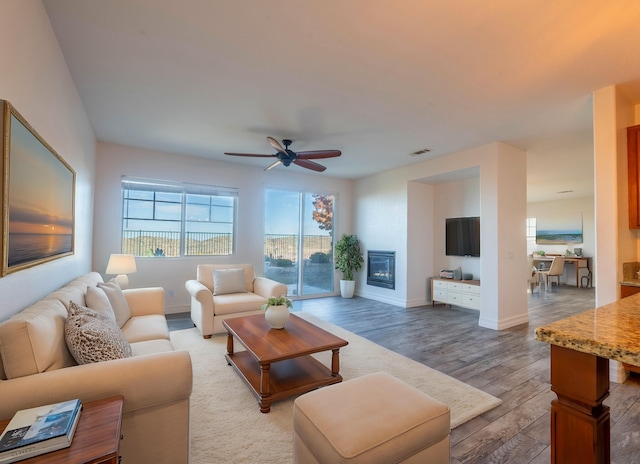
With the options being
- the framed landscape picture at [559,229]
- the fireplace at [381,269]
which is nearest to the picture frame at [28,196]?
the fireplace at [381,269]

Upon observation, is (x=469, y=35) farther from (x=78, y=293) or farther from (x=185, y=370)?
(x=78, y=293)

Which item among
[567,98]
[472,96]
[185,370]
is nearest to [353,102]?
[472,96]

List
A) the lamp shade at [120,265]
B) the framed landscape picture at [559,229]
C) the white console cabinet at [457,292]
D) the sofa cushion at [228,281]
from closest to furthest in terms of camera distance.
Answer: the lamp shade at [120,265]
the sofa cushion at [228,281]
the white console cabinet at [457,292]
the framed landscape picture at [559,229]

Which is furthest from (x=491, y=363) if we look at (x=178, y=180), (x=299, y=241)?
(x=178, y=180)

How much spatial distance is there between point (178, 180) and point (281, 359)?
4.10m

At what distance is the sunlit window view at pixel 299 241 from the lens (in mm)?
6156

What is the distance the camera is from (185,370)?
1.54 metres

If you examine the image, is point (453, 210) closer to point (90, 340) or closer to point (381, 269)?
point (381, 269)

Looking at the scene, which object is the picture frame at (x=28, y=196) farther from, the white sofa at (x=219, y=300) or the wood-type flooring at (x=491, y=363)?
the wood-type flooring at (x=491, y=363)

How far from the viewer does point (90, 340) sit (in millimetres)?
1562

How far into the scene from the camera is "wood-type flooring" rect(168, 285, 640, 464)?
6.03ft

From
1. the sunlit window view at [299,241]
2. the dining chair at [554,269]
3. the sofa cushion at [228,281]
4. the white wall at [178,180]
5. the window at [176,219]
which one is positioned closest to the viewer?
the sofa cushion at [228,281]

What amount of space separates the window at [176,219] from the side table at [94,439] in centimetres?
421

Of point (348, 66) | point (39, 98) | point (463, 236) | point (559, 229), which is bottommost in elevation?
point (463, 236)
